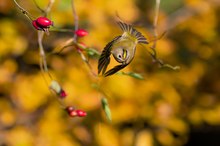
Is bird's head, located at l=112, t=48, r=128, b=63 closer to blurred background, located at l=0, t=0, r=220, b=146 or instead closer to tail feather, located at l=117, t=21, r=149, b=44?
tail feather, located at l=117, t=21, r=149, b=44

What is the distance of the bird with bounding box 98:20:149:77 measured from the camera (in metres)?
0.70

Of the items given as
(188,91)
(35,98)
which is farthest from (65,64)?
(188,91)

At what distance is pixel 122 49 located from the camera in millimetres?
709

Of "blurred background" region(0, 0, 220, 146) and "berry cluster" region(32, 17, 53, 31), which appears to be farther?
"blurred background" region(0, 0, 220, 146)

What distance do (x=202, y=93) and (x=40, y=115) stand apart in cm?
72

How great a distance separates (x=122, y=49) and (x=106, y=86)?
1.21m

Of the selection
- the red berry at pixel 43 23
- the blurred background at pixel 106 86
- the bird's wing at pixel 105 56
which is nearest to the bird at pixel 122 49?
the bird's wing at pixel 105 56

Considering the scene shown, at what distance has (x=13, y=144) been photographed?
199 centimetres

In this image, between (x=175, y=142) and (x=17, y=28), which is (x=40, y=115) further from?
(x=175, y=142)

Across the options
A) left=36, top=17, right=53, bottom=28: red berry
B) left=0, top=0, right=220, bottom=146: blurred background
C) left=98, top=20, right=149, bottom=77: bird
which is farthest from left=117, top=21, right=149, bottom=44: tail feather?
left=0, top=0, right=220, bottom=146: blurred background

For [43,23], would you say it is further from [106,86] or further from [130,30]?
[106,86]

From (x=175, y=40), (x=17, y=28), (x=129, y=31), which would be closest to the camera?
(x=129, y=31)

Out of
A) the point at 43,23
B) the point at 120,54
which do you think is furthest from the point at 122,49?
the point at 43,23

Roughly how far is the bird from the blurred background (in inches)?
41.7
